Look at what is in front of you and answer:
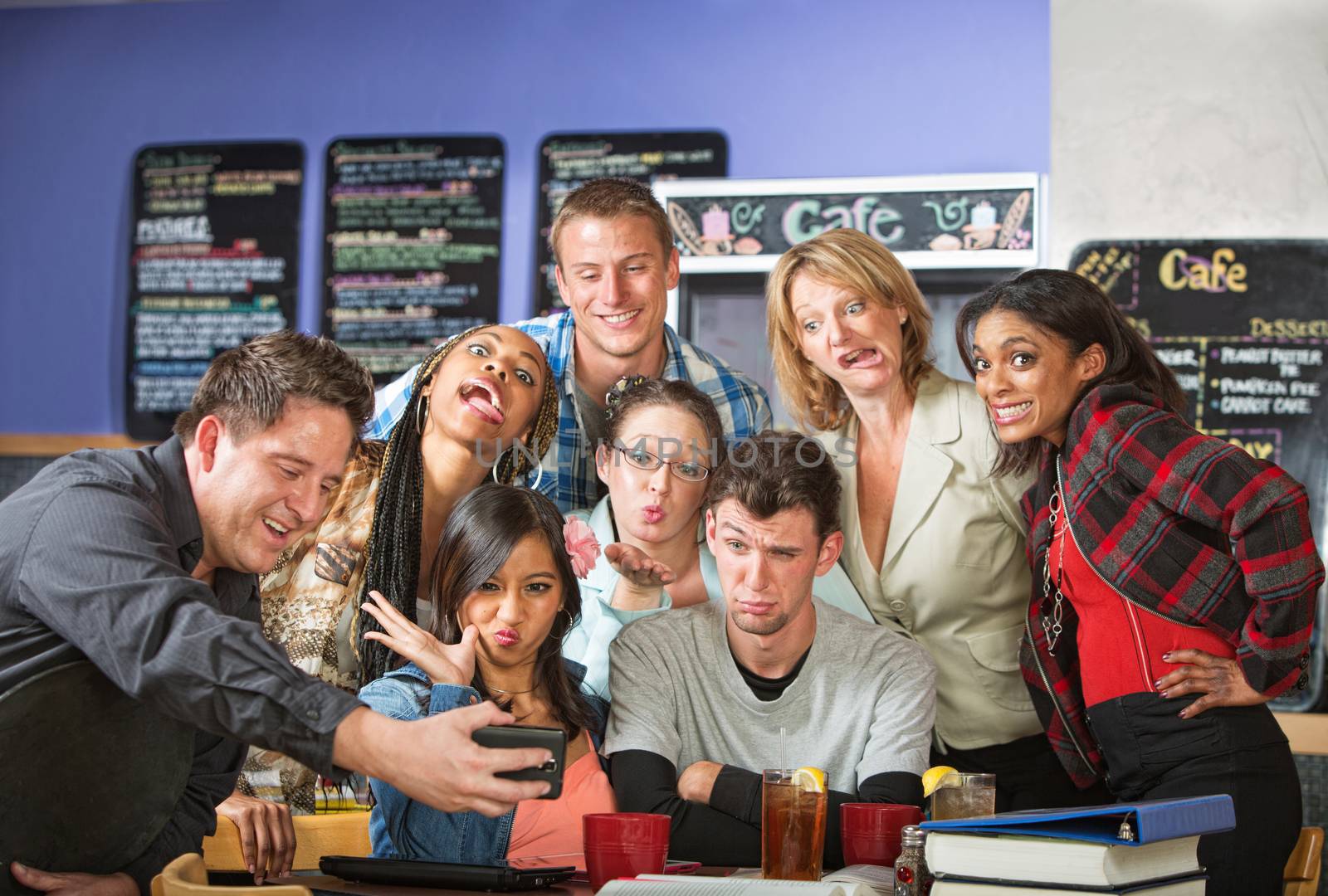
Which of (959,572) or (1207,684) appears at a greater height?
(959,572)

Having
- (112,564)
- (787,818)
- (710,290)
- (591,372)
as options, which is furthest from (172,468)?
(710,290)

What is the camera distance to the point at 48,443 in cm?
467

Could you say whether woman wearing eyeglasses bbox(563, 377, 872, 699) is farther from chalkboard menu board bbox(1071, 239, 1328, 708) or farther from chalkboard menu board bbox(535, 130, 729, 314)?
chalkboard menu board bbox(535, 130, 729, 314)

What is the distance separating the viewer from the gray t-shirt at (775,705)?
6.86 feet

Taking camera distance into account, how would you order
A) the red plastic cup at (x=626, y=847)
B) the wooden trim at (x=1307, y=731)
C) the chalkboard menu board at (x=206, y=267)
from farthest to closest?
the chalkboard menu board at (x=206, y=267)
the wooden trim at (x=1307, y=731)
the red plastic cup at (x=626, y=847)

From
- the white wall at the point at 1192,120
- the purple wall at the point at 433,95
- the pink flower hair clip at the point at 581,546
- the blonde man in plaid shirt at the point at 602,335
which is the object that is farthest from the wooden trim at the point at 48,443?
the white wall at the point at 1192,120

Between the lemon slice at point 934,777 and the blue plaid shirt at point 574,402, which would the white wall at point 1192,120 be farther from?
the lemon slice at point 934,777

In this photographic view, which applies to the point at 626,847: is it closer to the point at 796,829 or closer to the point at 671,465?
the point at 796,829

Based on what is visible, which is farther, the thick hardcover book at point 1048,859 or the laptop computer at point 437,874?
the laptop computer at point 437,874

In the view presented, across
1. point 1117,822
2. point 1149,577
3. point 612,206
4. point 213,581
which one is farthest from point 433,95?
point 1117,822

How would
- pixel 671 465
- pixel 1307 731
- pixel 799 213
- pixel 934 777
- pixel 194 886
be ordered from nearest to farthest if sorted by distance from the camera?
pixel 194 886 < pixel 934 777 < pixel 671 465 < pixel 1307 731 < pixel 799 213

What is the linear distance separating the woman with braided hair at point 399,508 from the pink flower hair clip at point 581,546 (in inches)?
6.8

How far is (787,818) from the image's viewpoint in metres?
1.60

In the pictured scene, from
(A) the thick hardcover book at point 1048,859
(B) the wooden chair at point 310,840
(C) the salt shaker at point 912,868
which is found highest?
(A) the thick hardcover book at point 1048,859
